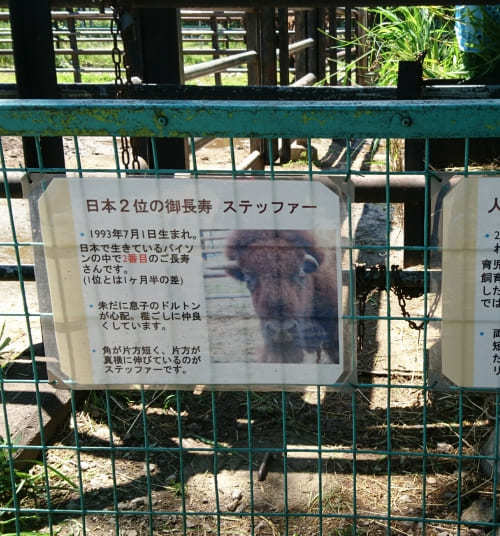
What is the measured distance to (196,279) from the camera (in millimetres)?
1638

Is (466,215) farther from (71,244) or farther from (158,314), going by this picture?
(71,244)

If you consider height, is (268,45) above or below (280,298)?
above

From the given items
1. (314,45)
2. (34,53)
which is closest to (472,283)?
(34,53)

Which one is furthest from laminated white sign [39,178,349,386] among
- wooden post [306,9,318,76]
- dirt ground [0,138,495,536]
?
wooden post [306,9,318,76]

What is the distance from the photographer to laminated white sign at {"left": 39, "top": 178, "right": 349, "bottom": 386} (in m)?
1.58

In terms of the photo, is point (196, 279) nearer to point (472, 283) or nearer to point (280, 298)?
point (280, 298)

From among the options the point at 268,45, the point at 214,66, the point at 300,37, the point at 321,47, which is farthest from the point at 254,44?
the point at 321,47

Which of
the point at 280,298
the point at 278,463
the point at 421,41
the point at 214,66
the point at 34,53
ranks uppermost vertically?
the point at 34,53

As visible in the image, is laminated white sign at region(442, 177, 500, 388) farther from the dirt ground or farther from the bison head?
the dirt ground

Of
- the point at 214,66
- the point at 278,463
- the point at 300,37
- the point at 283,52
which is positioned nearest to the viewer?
the point at 278,463

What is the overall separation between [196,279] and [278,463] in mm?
1245

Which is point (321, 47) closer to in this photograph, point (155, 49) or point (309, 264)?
point (155, 49)

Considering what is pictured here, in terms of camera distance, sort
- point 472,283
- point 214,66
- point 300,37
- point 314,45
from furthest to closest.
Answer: point 314,45, point 300,37, point 214,66, point 472,283

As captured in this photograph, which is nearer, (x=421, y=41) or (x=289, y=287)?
(x=289, y=287)
